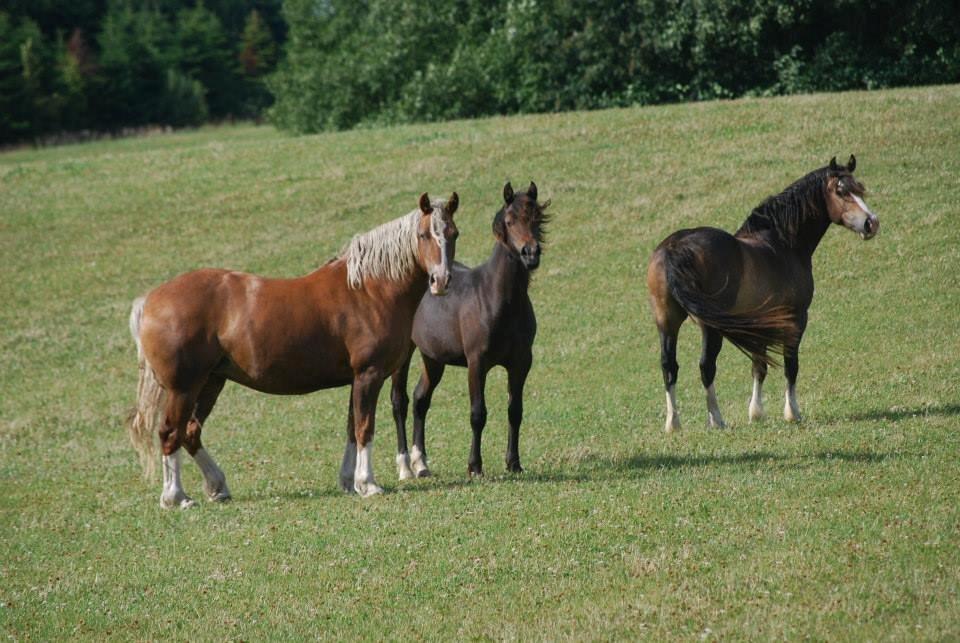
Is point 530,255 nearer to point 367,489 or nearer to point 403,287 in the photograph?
point 403,287

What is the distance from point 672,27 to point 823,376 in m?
27.2

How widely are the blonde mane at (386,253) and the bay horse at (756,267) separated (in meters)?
3.64

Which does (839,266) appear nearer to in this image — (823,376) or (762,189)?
(762,189)

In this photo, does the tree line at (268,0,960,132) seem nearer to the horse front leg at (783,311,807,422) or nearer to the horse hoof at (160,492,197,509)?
the horse front leg at (783,311,807,422)

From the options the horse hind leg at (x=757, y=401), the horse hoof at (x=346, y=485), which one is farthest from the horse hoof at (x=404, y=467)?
the horse hind leg at (x=757, y=401)

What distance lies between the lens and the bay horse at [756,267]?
14.7 meters

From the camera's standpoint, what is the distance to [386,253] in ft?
39.9

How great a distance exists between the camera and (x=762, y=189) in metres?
27.7

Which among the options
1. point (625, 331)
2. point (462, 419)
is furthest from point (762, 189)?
point (462, 419)

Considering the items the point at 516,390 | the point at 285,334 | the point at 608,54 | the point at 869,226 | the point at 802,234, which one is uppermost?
the point at 608,54

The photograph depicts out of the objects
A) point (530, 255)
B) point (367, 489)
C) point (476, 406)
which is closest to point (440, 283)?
point (530, 255)

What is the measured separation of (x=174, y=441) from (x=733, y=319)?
→ 20.0ft

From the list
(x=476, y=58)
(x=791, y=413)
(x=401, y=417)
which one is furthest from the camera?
(x=476, y=58)

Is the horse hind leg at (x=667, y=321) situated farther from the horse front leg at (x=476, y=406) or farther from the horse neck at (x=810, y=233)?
the horse front leg at (x=476, y=406)
